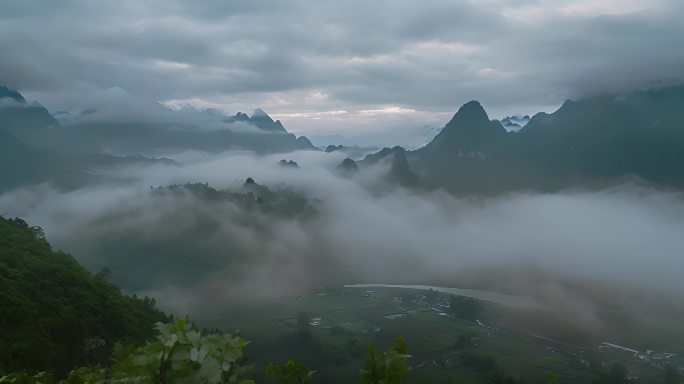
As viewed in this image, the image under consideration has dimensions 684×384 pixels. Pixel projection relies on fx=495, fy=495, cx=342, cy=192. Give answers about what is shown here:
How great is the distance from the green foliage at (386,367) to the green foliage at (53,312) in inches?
1286

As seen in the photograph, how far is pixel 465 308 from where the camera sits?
4471 inches

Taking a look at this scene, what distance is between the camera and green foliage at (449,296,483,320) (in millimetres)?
113062

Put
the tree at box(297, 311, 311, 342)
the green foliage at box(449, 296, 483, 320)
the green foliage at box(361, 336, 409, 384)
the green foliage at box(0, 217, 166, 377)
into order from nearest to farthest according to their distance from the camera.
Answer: the green foliage at box(361, 336, 409, 384), the green foliage at box(0, 217, 166, 377), the tree at box(297, 311, 311, 342), the green foliage at box(449, 296, 483, 320)

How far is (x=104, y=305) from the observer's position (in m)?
47.3

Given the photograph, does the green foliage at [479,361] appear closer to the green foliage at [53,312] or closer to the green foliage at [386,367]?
the green foliage at [53,312]

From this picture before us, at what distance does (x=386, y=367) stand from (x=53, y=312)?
→ 45385 mm

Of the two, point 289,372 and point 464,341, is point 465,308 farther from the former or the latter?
point 289,372

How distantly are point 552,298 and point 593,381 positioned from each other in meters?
58.6

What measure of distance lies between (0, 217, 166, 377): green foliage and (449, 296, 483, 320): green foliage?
7603cm

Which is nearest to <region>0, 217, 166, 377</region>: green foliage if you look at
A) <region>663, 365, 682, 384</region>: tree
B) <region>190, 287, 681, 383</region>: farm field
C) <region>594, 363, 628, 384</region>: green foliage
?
<region>190, 287, 681, 383</region>: farm field

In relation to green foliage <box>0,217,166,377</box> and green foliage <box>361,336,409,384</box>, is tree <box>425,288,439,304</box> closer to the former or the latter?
green foliage <box>0,217,166,377</box>

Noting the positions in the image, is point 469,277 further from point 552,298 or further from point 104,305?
point 104,305

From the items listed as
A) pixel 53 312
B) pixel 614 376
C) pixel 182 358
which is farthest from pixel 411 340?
pixel 182 358

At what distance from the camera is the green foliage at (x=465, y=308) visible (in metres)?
113
